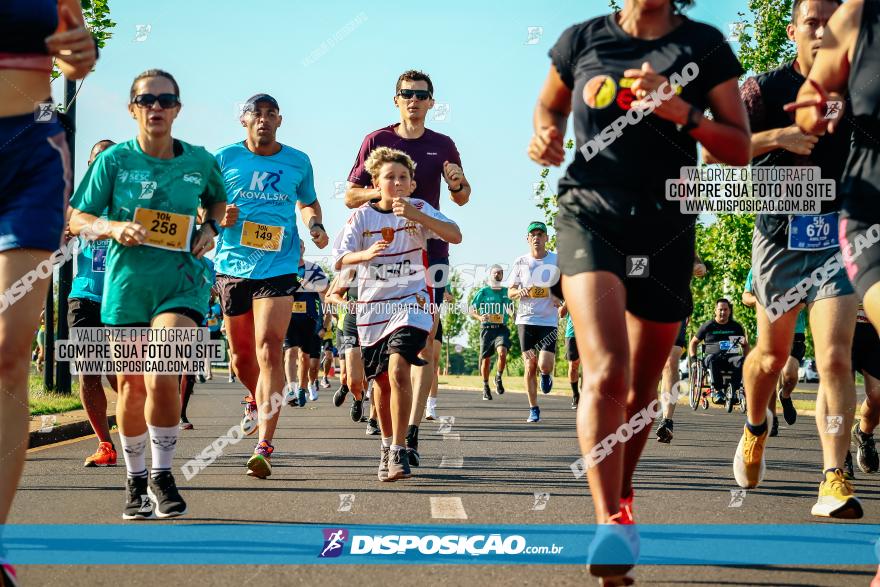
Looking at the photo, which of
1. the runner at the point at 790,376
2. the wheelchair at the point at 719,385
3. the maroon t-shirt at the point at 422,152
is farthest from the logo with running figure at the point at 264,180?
the wheelchair at the point at 719,385

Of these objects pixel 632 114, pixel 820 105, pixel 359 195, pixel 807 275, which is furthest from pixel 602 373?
pixel 359 195

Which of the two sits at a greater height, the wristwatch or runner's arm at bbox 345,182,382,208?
runner's arm at bbox 345,182,382,208

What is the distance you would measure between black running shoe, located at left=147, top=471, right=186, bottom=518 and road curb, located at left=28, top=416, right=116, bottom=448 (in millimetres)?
4972

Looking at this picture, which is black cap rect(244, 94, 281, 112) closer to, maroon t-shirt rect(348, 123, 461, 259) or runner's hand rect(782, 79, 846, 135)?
maroon t-shirt rect(348, 123, 461, 259)

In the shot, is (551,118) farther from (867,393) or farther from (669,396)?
(669,396)

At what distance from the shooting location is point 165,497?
20.2 feet

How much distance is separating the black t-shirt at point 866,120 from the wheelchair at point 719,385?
1474 cm

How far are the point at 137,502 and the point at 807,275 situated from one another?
383cm

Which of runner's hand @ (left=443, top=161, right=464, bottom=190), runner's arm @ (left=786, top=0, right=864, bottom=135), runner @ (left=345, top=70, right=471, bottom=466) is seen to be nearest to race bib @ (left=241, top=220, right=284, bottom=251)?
runner @ (left=345, top=70, right=471, bottom=466)

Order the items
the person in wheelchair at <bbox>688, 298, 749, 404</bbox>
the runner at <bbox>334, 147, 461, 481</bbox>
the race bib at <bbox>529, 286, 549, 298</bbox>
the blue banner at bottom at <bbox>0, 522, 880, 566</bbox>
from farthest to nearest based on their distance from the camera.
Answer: the person in wheelchair at <bbox>688, 298, 749, 404</bbox>
the race bib at <bbox>529, 286, 549, 298</bbox>
the runner at <bbox>334, 147, 461, 481</bbox>
the blue banner at bottom at <bbox>0, 522, 880, 566</bbox>

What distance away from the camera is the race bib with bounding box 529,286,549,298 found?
52.6 ft

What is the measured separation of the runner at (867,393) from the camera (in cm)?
873

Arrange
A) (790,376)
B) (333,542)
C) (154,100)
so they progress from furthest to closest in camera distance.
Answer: (790,376) → (154,100) → (333,542)

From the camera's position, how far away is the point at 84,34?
4.43m
